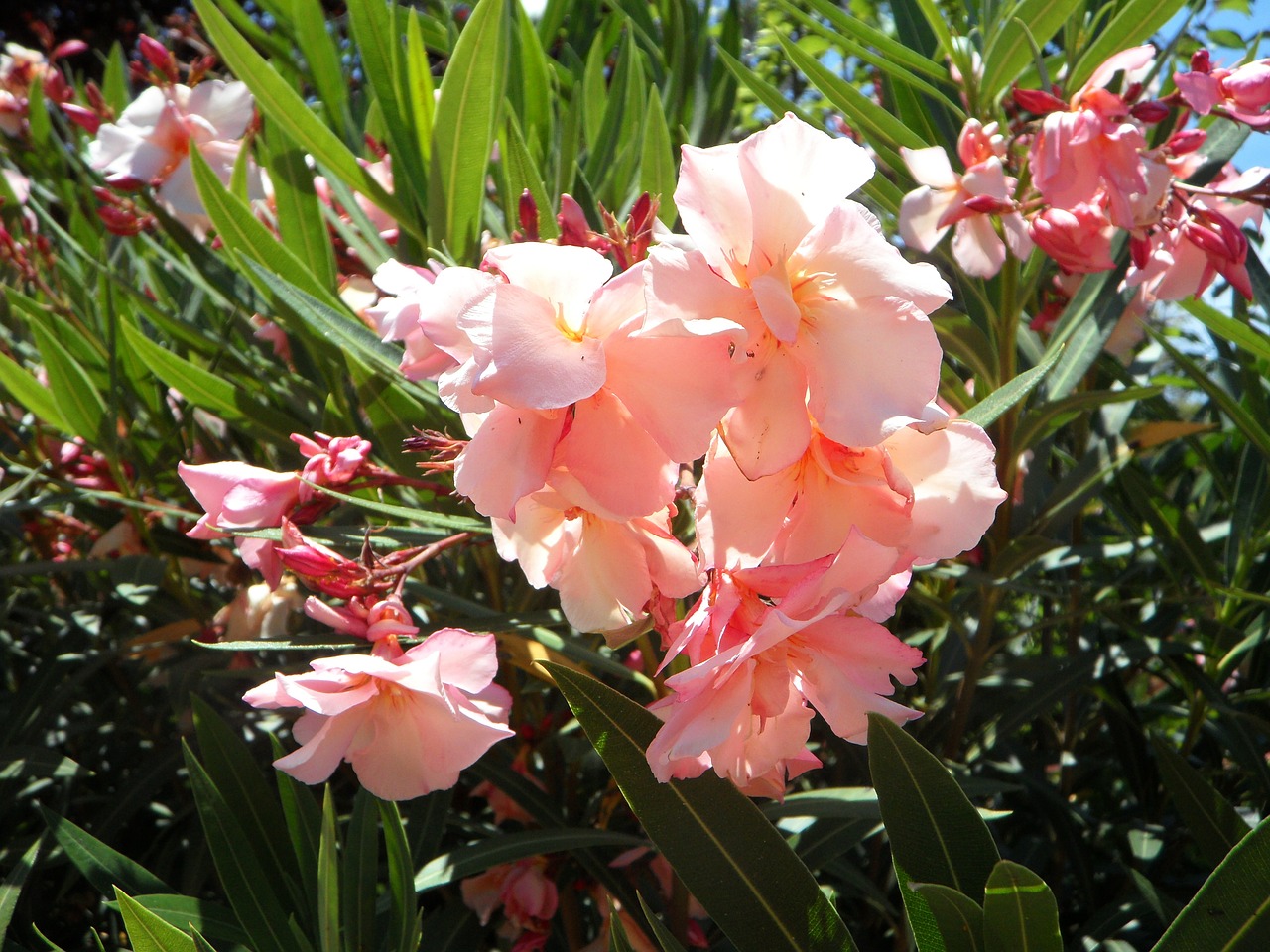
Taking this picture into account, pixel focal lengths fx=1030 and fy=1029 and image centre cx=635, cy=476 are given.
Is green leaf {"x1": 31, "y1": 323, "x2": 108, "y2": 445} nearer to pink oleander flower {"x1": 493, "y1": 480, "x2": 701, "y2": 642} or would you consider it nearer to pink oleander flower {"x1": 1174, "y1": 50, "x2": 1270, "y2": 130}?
pink oleander flower {"x1": 493, "y1": 480, "x2": 701, "y2": 642}

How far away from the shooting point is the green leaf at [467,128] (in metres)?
1.10

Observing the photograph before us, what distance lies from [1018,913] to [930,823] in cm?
10

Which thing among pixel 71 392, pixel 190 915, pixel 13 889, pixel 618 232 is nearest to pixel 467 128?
pixel 618 232

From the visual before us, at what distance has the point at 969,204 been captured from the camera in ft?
3.62

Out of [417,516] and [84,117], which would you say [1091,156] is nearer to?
[417,516]

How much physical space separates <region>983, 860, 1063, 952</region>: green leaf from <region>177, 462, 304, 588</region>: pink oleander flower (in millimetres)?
689

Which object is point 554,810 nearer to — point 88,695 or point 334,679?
point 334,679

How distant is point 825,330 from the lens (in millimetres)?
649

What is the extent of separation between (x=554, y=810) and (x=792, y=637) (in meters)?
0.66

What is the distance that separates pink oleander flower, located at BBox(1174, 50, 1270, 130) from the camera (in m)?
1.07

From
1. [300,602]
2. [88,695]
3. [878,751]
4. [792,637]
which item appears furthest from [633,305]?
[88,695]

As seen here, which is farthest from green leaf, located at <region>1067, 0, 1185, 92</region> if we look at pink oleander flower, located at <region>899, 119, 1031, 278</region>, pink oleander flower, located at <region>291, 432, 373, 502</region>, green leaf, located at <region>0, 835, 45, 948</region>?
green leaf, located at <region>0, 835, 45, 948</region>

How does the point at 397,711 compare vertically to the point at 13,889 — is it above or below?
above

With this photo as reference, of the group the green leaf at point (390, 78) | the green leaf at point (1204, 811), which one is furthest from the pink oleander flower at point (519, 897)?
the green leaf at point (390, 78)
